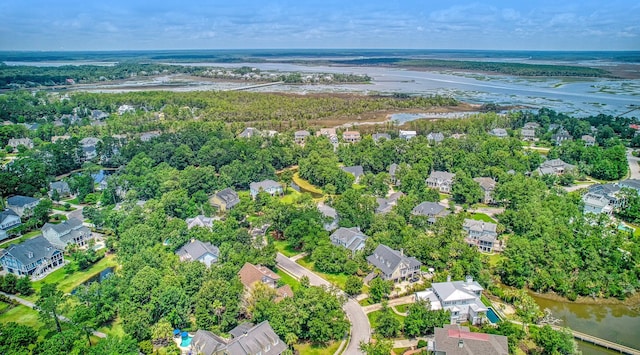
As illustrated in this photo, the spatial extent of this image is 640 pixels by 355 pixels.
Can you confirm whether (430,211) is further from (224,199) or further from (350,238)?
(224,199)

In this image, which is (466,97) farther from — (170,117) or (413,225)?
(413,225)

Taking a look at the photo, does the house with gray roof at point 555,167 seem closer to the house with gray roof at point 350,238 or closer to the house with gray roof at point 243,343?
the house with gray roof at point 350,238

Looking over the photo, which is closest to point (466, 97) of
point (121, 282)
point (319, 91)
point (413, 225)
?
point (319, 91)

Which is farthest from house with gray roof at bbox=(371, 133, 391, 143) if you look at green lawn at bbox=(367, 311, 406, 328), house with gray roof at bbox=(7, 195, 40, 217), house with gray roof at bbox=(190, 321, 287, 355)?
house with gray roof at bbox=(190, 321, 287, 355)

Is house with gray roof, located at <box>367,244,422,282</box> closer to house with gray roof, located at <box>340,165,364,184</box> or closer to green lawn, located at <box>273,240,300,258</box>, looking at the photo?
green lawn, located at <box>273,240,300,258</box>

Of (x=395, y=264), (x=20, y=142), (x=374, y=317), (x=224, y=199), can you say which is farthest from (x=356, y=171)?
(x=20, y=142)

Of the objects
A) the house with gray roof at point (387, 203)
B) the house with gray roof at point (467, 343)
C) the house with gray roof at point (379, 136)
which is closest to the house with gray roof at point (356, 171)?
the house with gray roof at point (387, 203)
